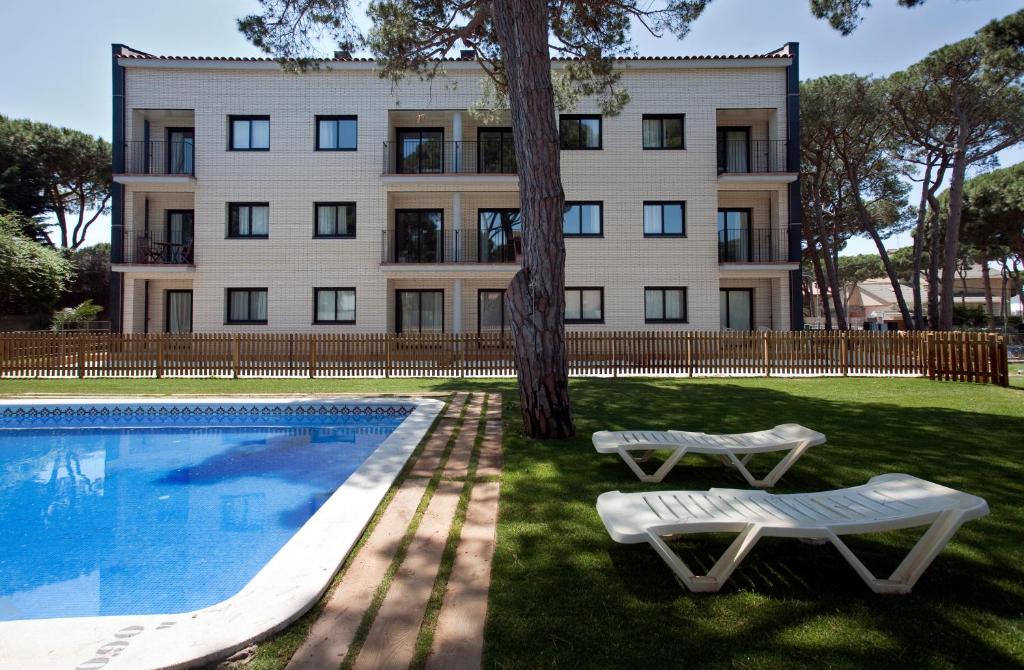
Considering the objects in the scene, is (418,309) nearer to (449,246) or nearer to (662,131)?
(449,246)

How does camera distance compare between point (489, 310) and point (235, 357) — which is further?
point (489, 310)

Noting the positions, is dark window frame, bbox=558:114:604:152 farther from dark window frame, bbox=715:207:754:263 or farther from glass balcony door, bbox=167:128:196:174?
glass balcony door, bbox=167:128:196:174

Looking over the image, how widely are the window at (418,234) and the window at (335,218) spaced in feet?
5.31

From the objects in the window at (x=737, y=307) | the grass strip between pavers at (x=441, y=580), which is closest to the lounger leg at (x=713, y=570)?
the grass strip between pavers at (x=441, y=580)

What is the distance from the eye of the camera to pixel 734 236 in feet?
69.6

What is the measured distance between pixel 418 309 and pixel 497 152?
20.9 ft

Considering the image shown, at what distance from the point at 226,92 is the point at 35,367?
35.4 feet

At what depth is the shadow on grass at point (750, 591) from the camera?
2447 millimetres

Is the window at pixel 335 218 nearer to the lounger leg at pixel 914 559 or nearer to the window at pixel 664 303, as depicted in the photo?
the window at pixel 664 303

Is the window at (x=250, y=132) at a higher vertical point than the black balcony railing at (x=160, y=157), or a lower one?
higher

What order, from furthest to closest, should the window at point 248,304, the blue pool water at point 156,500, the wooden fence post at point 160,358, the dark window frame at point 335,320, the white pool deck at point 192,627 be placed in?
1. the window at point 248,304
2. the dark window frame at point 335,320
3. the wooden fence post at point 160,358
4. the blue pool water at point 156,500
5. the white pool deck at point 192,627

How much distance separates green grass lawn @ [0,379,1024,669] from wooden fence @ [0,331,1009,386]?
371 inches

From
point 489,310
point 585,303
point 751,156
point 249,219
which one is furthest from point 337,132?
point 751,156

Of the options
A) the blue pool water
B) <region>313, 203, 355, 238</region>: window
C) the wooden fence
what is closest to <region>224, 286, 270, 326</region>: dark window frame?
<region>313, 203, 355, 238</region>: window
